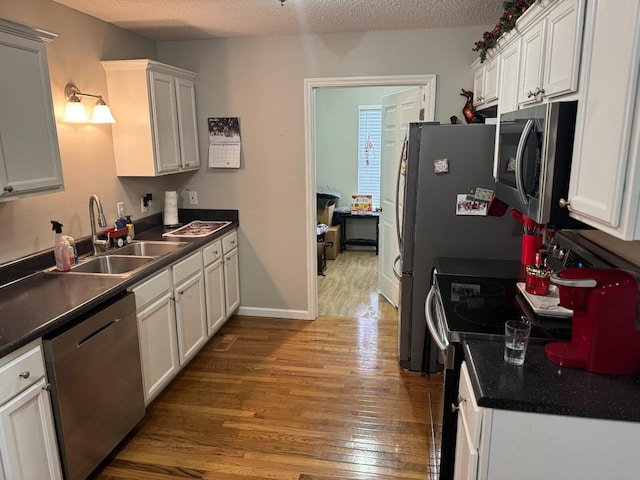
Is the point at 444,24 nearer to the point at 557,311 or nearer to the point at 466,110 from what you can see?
the point at 466,110

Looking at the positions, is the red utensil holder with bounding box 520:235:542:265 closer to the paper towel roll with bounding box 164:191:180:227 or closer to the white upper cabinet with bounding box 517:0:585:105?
the white upper cabinet with bounding box 517:0:585:105

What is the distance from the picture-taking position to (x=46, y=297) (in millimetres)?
2062

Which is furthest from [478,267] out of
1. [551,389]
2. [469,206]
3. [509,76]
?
[551,389]

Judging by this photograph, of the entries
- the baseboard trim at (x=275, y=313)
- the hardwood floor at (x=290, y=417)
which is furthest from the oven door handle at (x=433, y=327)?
the baseboard trim at (x=275, y=313)

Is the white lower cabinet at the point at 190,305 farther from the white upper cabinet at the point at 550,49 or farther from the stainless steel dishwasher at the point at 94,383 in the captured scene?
the white upper cabinet at the point at 550,49

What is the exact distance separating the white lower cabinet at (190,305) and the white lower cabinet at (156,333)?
0.07 m

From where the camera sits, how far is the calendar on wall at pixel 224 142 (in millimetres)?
3803

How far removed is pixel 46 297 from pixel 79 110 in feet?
4.00

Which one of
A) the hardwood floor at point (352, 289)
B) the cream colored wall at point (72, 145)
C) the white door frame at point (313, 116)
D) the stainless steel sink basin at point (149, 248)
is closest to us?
the cream colored wall at point (72, 145)

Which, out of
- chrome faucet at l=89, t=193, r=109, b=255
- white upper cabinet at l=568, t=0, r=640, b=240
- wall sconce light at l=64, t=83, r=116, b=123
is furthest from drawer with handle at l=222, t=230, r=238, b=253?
white upper cabinet at l=568, t=0, r=640, b=240

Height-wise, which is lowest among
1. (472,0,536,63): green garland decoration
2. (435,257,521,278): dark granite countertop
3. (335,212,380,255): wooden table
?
(335,212,380,255): wooden table

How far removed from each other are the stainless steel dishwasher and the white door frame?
6.05ft

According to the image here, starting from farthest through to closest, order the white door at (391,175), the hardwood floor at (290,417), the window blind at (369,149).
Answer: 1. the window blind at (369,149)
2. the white door at (391,175)
3. the hardwood floor at (290,417)

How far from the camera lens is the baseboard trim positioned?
160 inches
